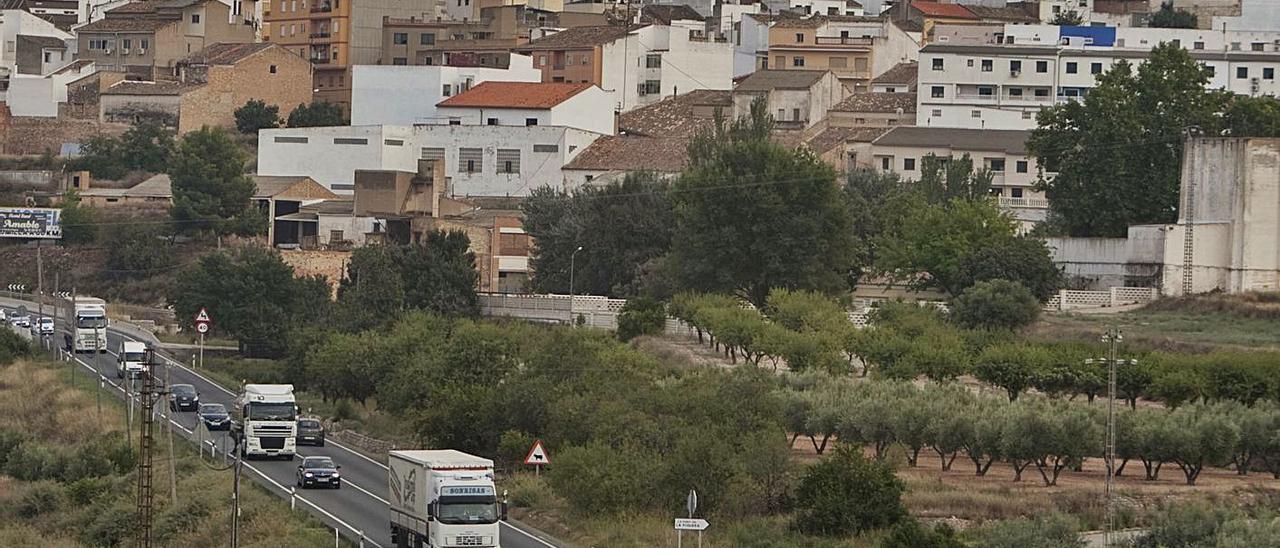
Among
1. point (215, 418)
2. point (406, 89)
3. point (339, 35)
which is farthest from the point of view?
point (339, 35)

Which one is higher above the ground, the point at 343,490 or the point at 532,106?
the point at 532,106

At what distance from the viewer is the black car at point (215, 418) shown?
6569 cm

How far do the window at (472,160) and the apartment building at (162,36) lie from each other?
23.2m

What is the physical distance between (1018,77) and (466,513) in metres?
74.5

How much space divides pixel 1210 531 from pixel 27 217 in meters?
73.9

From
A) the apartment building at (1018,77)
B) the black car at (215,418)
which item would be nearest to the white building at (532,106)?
the apartment building at (1018,77)

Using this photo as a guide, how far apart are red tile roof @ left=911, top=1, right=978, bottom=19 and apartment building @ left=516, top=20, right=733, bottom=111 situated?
14.1m

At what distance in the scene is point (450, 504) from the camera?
141ft

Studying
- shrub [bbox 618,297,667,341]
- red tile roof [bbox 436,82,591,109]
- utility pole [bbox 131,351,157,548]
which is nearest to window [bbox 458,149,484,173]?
red tile roof [bbox 436,82,591,109]

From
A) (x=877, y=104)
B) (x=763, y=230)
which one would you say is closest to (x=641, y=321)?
(x=763, y=230)

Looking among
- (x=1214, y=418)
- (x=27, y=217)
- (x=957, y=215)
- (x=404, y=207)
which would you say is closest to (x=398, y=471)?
(x=1214, y=418)

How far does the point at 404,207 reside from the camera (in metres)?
104

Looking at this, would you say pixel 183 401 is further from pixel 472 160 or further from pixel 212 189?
pixel 472 160

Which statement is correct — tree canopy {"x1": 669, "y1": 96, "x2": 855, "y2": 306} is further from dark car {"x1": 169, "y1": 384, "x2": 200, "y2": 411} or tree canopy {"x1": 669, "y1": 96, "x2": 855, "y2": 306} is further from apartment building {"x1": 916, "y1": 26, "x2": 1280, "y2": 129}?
apartment building {"x1": 916, "y1": 26, "x2": 1280, "y2": 129}
